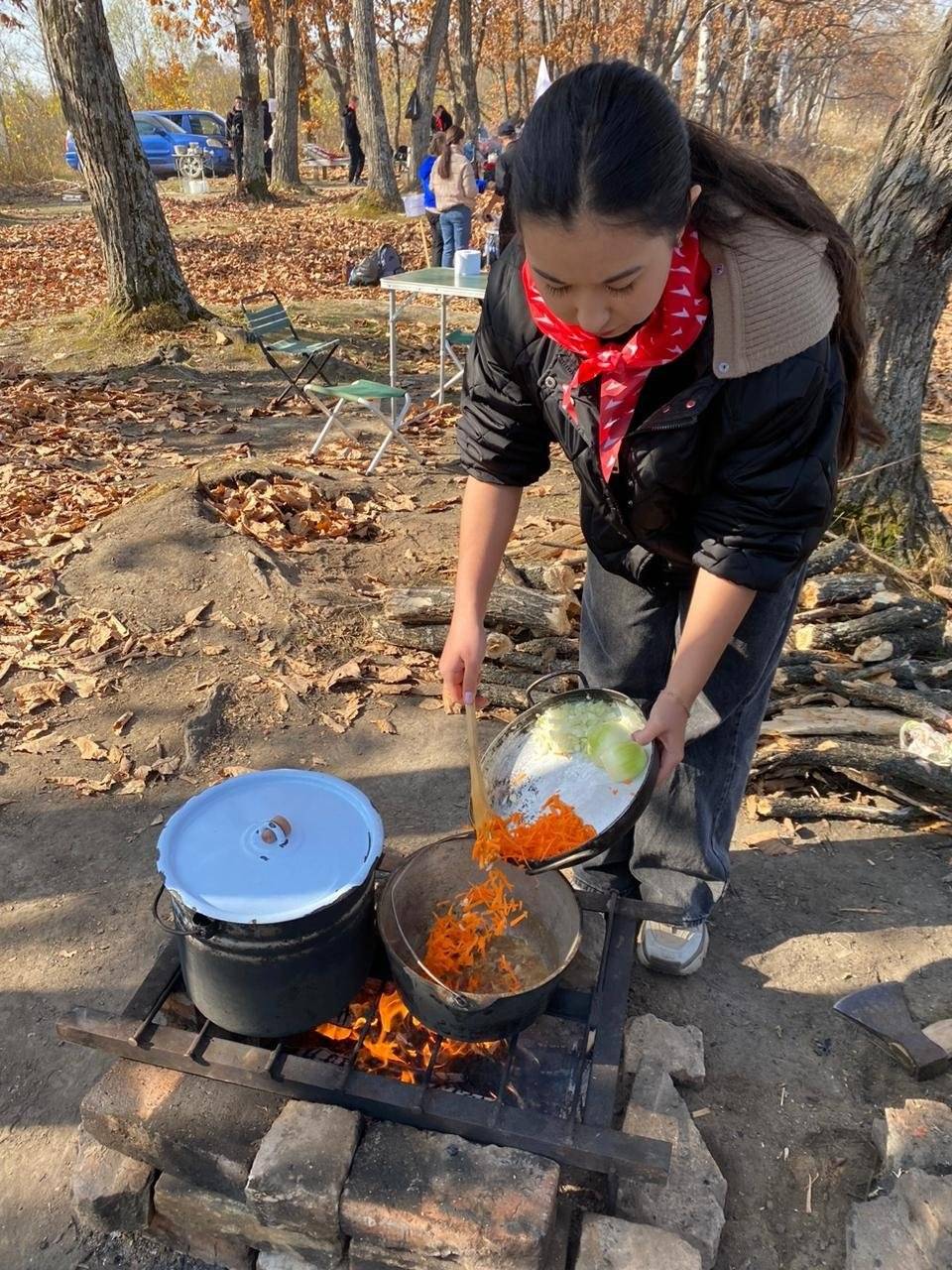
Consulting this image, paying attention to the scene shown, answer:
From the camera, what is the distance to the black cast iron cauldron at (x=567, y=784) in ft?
7.02

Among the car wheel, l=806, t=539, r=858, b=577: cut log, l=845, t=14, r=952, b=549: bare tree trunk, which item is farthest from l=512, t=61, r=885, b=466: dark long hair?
the car wheel

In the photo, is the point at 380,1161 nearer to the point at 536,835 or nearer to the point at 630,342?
the point at 536,835

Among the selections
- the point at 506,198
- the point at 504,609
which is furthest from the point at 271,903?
the point at 504,609

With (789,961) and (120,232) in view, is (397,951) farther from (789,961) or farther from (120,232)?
(120,232)

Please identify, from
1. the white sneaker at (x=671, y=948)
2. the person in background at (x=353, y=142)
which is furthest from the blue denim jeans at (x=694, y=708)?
the person in background at (x=353, y=142)

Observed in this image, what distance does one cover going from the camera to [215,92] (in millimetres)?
46969

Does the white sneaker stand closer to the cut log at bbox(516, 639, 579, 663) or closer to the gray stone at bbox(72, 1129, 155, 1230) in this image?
the gray stone at bbox(72, 1129, 155, 1230)

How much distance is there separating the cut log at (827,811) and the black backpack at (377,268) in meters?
8.43

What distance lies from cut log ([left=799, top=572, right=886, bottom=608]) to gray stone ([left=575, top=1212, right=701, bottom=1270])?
3.13 metres

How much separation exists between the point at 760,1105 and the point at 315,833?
5.14 ft

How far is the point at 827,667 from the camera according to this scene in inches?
167

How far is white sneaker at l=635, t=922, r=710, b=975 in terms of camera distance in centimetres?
301

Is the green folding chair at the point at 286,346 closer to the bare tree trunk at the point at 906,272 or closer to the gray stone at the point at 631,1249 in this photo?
the bare tree trunk at the point at 906,272

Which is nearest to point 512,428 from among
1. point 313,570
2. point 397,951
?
point 397,951
